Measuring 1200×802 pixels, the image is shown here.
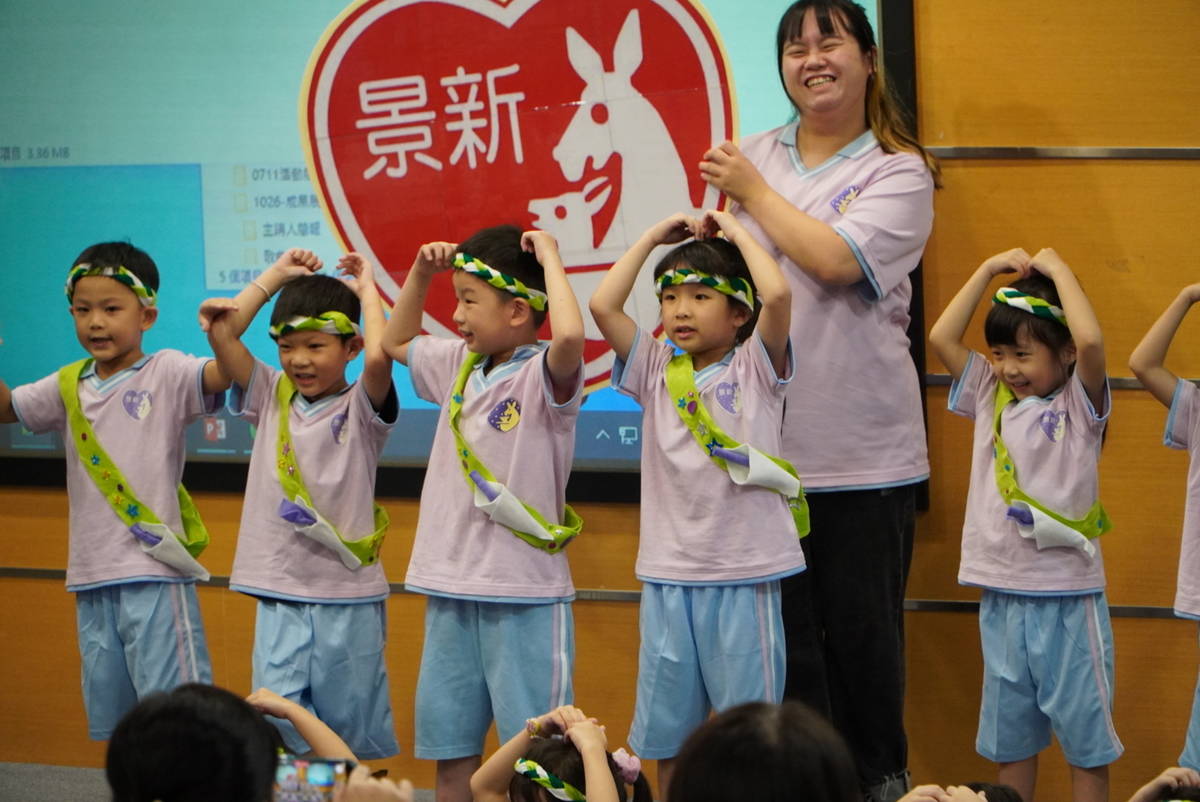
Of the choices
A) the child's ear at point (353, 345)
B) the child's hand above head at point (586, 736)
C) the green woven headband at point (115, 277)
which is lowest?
the child's hand above head at point (586, 736)

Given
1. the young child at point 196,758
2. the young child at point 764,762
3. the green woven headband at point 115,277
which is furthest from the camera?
the green woven headband at point 115,277

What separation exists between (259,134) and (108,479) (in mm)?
1208

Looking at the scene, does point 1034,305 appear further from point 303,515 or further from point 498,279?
point 303,515

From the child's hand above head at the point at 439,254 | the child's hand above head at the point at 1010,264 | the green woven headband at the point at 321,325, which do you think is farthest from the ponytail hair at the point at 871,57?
the green woven headband at the point at 321,325

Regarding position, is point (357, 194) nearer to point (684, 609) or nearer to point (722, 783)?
point (684, 609)

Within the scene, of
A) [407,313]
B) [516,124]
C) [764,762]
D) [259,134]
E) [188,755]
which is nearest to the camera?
[764,762]

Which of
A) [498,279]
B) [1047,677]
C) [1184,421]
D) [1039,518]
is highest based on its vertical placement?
[498,279]

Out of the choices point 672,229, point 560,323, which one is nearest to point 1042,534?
point 672,229

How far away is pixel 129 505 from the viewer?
3.49m

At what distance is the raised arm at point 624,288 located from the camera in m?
3.19

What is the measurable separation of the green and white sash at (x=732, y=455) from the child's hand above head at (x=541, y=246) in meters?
0.38

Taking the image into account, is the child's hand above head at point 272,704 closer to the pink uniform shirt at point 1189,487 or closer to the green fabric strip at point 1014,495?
the green fabric strip at point 1014,495

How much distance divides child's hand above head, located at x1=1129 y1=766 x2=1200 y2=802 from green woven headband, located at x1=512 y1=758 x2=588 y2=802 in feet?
2.89

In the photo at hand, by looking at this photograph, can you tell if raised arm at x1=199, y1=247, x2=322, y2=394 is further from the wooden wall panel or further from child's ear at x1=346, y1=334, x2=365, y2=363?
the wooden wall panel
